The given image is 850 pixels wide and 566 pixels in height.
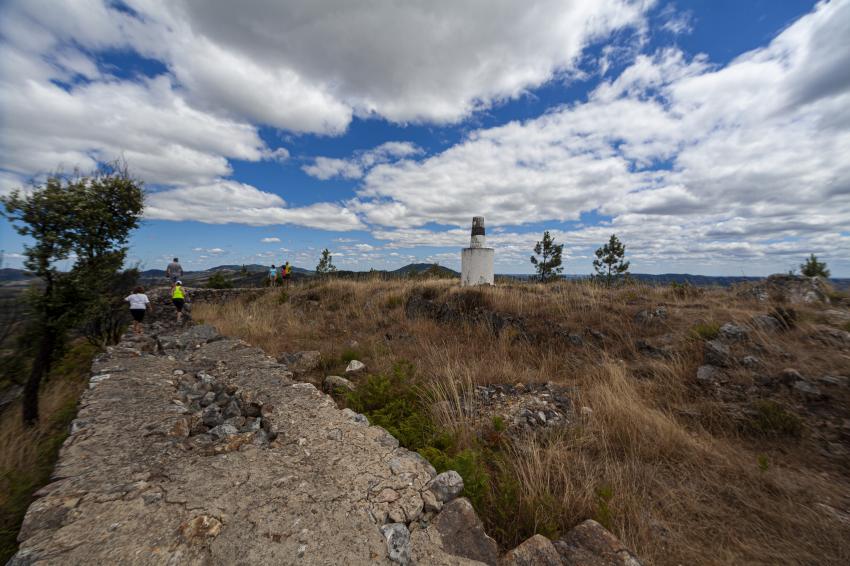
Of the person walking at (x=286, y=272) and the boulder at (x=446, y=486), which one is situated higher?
the person walking at (x=286, y=272)

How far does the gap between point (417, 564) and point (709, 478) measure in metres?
2.67

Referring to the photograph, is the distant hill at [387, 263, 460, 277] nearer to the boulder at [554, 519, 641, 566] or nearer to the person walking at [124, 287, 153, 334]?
the person walking at [124, 287, 153, 334]

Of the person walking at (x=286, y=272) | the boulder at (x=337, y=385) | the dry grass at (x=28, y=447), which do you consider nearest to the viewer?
the dry grass at (x=28, y=447)

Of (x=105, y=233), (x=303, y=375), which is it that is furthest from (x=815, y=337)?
(x=105, y=233)

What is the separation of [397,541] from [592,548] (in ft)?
3.73

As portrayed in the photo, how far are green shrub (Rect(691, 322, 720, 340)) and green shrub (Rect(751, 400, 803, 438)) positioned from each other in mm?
1776

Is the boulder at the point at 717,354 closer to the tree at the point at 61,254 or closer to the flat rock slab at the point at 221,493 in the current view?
the flat rock slab at the point at 221,493

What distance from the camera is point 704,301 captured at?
6.88 m

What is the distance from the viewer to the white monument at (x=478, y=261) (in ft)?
33.9

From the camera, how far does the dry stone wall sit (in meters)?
1.60

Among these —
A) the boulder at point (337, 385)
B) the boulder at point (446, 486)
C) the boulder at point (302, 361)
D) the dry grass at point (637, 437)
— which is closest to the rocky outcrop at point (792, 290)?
the dry grass at point (637, 437)

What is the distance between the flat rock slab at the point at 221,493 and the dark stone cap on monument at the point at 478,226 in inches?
335

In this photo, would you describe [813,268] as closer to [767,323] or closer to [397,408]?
[767,323]

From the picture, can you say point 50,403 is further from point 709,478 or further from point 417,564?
point 709,478
